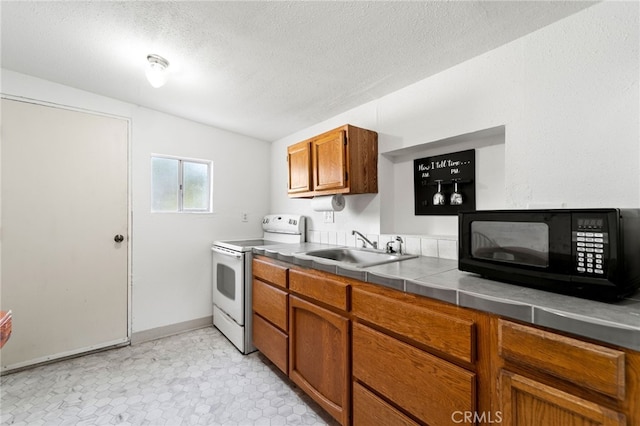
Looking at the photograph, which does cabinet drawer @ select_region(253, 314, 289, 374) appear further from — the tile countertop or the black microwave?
the black microwave

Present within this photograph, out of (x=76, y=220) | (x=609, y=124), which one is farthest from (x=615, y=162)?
Answer: (x=76, y=220)

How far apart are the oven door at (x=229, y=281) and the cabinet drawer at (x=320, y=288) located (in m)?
0.70

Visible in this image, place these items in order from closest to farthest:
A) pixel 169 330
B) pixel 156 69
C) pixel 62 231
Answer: pixel 156 69, pixel 62 231, pixel 169 330

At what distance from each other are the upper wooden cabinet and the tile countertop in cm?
76

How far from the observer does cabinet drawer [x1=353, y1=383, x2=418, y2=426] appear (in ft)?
3.63

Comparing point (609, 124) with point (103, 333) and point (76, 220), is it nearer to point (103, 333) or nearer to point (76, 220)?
point (76, 220)

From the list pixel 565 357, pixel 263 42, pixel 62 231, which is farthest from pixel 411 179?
pixel 62 231

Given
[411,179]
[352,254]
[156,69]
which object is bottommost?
[352,254]

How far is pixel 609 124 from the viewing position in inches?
43.1

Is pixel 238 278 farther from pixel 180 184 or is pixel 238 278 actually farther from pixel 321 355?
pixel 180 184

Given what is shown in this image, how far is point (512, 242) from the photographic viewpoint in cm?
103

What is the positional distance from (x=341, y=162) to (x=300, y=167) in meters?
0.54

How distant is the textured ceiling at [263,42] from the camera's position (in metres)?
1.23

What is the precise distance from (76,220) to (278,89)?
1965 mm
